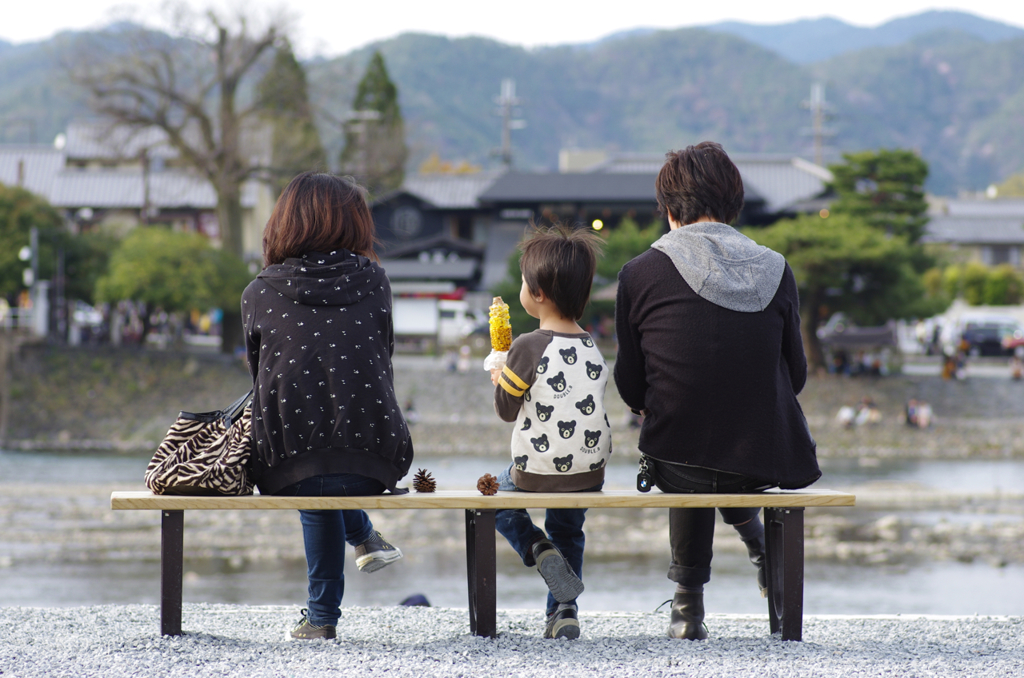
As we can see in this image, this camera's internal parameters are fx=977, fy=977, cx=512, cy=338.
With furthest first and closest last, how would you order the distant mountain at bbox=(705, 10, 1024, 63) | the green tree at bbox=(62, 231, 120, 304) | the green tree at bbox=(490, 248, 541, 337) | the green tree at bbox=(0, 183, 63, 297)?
the distant mountain at bbox=(705, 10, 1024, 63), the green tree at bbox=(62, 231, 120, 304), the green tree at bbox=(0, 183, 63, 297), the green tree at bbox=(490, 248, 541, 337)

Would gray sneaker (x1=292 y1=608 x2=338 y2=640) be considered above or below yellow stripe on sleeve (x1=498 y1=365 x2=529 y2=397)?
below

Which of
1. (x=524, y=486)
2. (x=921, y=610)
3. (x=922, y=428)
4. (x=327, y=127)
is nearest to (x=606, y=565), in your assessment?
(x=921, y=610)

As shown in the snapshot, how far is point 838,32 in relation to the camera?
613 feet

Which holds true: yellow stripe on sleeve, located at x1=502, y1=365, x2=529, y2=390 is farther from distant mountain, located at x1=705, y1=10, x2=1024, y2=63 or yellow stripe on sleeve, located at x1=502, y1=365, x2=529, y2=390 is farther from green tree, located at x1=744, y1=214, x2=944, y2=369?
distant mountain, located at x1=705, y1=10, x2=1024, y2=63

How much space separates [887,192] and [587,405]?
25684 mm

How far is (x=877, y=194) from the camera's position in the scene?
26375mm

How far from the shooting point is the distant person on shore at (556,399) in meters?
2.86

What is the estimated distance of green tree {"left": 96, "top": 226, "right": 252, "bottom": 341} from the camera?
76.0 feet

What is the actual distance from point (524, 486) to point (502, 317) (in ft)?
1.73

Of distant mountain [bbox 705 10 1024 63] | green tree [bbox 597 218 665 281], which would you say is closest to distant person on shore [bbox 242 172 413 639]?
green tree [bbox 597 218 665 281]

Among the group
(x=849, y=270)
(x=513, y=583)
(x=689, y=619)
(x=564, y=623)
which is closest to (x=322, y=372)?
(x=564, y=623)

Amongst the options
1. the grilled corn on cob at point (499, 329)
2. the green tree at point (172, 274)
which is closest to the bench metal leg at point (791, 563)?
the grilled corn on cob at point (499, 329)

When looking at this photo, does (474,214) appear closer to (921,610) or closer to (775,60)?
(921,610)

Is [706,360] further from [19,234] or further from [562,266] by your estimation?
[19,234]
